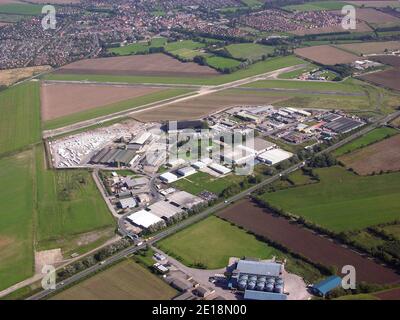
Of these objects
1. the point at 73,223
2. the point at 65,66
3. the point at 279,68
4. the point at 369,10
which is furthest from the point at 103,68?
the point at 369,10

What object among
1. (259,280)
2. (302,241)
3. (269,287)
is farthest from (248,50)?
(269,287)

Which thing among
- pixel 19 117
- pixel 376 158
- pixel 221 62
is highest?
pixel 221 62

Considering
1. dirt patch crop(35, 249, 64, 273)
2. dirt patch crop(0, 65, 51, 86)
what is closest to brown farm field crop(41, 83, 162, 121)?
dirt patch crop(0, 65, 51, 86)

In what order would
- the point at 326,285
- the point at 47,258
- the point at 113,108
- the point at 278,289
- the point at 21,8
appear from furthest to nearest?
1. the point at 21,8
2. the point at 113,108
3. the point at 47,258
4. the point at 326,285
5. the point at 278,289

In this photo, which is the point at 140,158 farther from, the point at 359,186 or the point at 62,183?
the point at 359,186

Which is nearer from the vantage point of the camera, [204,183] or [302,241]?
[302,241]

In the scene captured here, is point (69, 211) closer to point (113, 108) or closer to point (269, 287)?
point (269, 287)
